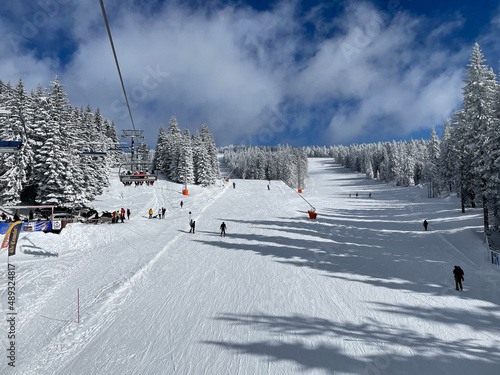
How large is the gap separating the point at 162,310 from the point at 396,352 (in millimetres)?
8593

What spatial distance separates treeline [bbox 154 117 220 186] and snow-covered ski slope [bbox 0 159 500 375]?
3491 centimetres

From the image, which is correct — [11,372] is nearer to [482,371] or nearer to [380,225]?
[482,371]

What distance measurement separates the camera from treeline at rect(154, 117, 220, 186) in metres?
57.1

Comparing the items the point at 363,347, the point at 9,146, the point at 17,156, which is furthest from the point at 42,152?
the point at 363,347

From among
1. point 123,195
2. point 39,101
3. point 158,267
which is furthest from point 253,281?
point 123,195

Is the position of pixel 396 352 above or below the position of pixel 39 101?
below

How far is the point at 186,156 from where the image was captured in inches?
2207

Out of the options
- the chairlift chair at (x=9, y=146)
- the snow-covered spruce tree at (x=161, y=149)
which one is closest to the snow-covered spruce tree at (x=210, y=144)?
the snow-covered spruce tree at (x=161, y=149)

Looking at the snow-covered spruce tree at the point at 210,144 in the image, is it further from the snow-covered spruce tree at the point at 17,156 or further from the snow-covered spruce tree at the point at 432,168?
the snow-covered spruce tree at the point at 432,168

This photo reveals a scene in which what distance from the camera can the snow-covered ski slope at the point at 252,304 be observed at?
750cm

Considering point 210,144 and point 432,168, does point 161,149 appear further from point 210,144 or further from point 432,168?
point 432,168

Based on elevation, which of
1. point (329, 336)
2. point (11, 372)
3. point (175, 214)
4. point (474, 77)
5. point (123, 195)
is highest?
point (474, 77)

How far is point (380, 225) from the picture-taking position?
2911cm

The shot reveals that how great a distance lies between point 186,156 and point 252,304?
49.1m
